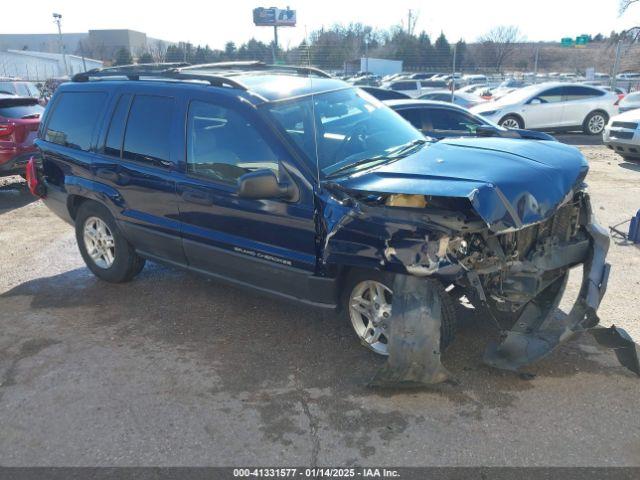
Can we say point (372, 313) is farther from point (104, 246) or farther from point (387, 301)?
point (104, 246)

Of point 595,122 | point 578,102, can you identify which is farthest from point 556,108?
point 595,122

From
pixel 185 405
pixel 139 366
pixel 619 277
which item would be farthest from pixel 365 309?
pixel 619 277

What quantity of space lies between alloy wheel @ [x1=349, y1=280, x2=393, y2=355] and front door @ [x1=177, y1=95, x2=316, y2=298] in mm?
359

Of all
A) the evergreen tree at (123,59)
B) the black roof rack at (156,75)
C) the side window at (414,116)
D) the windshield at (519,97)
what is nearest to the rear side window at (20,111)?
the black roof rack at (156,75)

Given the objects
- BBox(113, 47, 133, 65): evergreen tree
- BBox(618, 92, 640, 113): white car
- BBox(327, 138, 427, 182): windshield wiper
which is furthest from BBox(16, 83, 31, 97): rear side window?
BBox(618, 92, 640, 113): white car

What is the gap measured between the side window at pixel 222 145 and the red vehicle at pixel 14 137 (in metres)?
6.03

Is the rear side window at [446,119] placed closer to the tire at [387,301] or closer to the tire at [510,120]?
the tire at [387,301]

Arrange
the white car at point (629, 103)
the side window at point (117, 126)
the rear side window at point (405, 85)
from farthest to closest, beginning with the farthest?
the rear side window at point (405, 85)
the white car at point (629, 103)
the side window at point (117, 126)

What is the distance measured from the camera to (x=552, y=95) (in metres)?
15.1

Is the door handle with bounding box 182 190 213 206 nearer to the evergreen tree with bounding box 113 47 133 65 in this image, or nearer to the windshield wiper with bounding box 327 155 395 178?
the windshield wiper with bounding box 327 155 395 178

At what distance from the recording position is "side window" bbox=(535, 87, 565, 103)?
1502 centimetres

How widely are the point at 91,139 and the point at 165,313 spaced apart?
5.79ft

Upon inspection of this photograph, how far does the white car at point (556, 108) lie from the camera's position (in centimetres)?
1476

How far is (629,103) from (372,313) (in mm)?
17000
